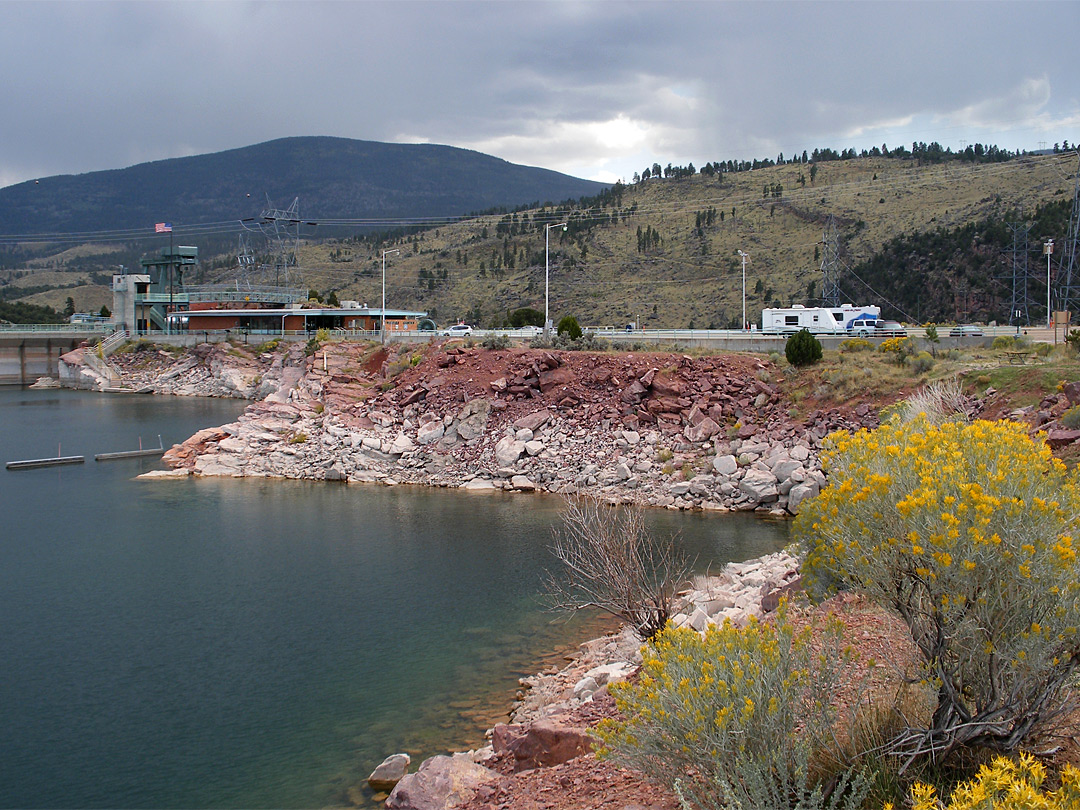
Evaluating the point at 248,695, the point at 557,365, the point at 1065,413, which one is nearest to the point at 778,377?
the point at 557,365

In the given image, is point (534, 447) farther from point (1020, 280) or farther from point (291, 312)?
point (291, 312)

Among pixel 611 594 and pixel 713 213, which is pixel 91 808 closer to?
pixel 611 594

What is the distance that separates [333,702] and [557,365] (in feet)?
75.8

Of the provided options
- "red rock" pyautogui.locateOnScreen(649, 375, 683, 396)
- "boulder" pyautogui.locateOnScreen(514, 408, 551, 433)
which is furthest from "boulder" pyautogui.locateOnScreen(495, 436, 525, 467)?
"red rock" pyautogui.locateOnScreen(649, 375, 683, 396)

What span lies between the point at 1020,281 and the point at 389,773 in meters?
57.5

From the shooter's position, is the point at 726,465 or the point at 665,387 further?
the point at 665,387

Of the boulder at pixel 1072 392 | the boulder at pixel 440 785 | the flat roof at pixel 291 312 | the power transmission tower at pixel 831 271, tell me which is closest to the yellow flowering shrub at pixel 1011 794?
the boulder at pixel 440 785

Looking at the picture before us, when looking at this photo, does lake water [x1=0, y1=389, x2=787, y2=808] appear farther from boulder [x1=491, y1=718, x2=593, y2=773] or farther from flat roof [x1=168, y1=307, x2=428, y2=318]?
flat roof [x1=168, y1=307, x2=428, y2=318]

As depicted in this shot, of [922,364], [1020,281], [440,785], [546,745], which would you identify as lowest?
[440,785]

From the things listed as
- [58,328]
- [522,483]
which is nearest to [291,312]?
[58,328]

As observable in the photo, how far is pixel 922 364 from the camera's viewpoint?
99.9 feet

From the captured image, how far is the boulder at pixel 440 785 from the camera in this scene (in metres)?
9.51

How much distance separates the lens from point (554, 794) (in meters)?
8.83

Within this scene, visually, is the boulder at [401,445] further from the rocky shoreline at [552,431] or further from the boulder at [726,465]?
the boulder at [726,465]
